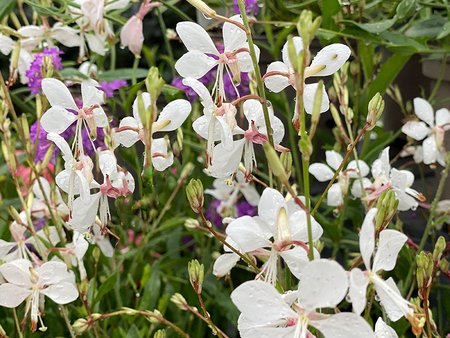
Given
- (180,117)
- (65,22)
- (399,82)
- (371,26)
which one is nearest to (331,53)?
(180,117)

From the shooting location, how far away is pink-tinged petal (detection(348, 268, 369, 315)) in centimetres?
31

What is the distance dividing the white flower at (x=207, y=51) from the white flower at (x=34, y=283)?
0.62 ft

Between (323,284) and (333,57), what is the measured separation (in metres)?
0.16

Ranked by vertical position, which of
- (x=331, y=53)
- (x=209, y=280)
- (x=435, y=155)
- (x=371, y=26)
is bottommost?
(x=209, y=280)

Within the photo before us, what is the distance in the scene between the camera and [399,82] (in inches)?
46.1

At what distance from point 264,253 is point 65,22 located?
21.2 inches

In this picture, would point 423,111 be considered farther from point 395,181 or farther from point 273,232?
point 273,232

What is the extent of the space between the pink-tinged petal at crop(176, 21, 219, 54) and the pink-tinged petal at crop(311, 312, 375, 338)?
199 mm

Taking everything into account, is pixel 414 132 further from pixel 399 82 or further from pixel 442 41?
pixel 399 82

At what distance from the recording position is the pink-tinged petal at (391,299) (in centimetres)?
35

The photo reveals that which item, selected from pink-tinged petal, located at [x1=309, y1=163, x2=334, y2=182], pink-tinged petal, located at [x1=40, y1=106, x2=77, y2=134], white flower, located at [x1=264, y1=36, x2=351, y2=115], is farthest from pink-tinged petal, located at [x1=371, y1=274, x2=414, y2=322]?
pink-tinged petal, located at [x1=309, y1=163, x2=334, y2=182]

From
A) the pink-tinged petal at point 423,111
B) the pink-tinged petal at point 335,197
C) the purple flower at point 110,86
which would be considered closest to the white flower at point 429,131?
the pink-tinged petal at point 423,111

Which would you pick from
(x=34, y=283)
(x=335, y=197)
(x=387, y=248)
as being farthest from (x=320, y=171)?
(x=387, y=248)

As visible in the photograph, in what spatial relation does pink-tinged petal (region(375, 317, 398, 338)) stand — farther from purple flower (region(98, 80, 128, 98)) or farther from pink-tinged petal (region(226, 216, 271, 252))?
purple flower (region(98, 80, 128, 98))
